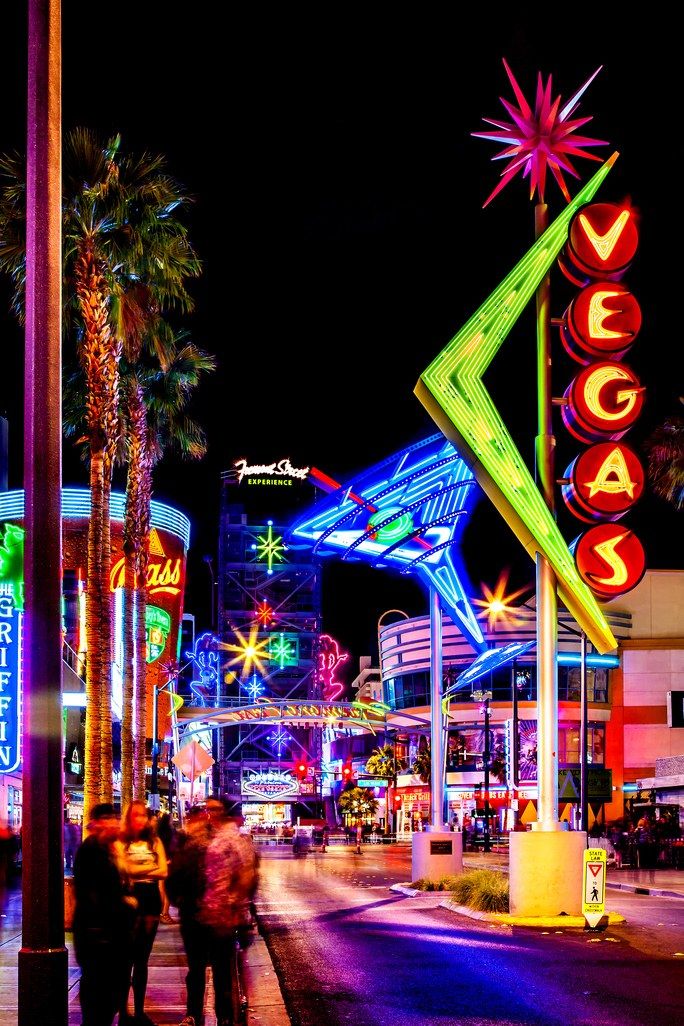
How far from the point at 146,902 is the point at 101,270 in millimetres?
16310

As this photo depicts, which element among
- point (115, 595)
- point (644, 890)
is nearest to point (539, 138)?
point (644, 890)

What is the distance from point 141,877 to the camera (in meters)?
11.5

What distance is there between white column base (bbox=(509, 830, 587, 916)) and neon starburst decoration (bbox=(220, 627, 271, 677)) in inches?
3756

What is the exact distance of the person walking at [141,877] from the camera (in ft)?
36.6

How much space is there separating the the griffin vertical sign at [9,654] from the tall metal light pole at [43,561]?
18946mm

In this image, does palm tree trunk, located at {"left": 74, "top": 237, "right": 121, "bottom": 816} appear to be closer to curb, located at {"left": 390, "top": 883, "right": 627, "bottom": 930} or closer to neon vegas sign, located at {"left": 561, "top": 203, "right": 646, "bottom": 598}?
curb, located at {"left": 390, "top": 883, "right": 627, "bottom": 930}

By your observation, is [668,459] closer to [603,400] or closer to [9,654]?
[603,400]

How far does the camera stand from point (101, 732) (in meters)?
25.2

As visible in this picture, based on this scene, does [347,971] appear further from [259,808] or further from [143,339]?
[259,808]

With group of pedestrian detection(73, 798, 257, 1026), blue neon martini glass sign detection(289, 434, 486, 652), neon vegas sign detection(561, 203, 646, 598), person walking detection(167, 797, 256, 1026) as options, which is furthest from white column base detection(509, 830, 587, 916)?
blue neon martini glass sign detection(289, 434, 486, 652)

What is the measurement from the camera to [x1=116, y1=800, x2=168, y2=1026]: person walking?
36.6 feet

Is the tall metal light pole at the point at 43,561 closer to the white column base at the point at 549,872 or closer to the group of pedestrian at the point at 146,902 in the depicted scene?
the group of pedestrian at the point at 146,902

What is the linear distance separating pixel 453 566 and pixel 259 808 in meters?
76.4

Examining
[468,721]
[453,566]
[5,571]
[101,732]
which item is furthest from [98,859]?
[468,721]
